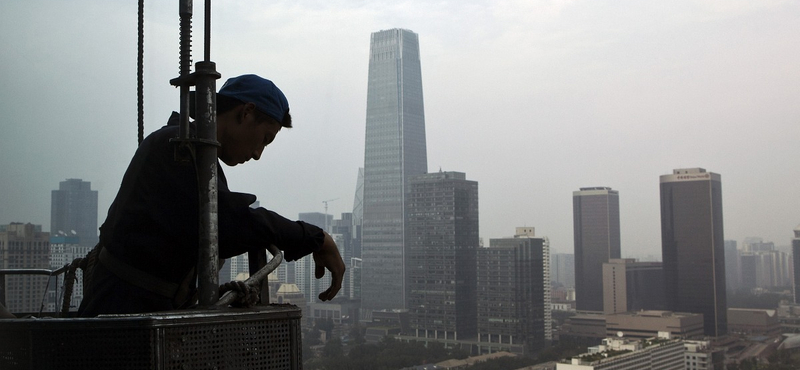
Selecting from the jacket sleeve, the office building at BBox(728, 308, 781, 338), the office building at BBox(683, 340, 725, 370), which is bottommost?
the office building at BBox(683, 340, 725, 370)

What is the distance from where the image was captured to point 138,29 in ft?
2.87

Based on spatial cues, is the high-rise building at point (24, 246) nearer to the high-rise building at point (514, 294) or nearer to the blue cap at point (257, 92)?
the blue cap at point (257, 92)

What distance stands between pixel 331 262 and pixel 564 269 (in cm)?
4315

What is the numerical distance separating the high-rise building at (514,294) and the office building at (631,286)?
5484 millimetres

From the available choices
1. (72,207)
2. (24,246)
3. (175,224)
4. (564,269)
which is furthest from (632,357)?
(564,269)

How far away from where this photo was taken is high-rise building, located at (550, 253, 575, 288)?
41469mm

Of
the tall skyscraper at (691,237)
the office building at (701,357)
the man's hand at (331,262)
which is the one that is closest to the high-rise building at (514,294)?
the office building at (701,357)

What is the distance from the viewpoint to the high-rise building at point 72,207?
5.61 m

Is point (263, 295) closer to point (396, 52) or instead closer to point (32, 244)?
point (32, 244)

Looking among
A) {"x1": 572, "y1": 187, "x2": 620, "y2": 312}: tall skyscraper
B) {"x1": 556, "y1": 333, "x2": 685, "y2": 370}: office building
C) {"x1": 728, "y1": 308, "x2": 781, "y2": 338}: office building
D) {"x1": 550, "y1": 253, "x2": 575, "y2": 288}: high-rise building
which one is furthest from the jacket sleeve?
{"x1": 550, "y1": 253, "x2": 575, "y2": 288}: high-rise building

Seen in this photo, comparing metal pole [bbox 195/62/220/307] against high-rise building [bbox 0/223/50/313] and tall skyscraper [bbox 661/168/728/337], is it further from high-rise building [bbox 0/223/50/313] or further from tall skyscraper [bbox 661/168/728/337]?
tall skyscraper [bbox 661/168/728/337]

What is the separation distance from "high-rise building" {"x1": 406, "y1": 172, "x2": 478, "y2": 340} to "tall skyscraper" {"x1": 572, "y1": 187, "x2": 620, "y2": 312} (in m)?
9.97

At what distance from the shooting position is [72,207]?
6.24m

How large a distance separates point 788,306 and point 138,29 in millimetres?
34037
